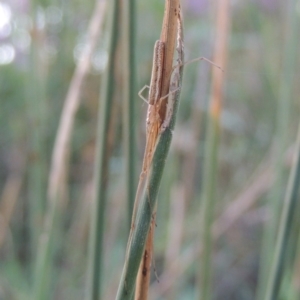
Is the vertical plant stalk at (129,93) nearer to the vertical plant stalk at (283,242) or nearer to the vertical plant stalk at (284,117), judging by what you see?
the vertical plant stalk at (283,242)

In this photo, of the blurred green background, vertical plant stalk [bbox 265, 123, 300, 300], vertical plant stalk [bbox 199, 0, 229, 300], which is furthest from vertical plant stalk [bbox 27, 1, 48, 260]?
vertical plant stalk [bbox 265, 123, 300, 300]

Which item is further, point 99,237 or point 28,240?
point 28,240

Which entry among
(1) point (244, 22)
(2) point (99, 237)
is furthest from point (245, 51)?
(2) point (99, 237)

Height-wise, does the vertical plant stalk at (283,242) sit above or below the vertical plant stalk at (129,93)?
below

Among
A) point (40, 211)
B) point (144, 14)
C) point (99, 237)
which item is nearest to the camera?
point (99, 237)

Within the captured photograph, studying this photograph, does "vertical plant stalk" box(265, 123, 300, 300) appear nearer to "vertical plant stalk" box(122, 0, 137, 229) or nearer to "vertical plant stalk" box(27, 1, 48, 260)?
"vertical plant stalk" box(122, 0, 137, 229)

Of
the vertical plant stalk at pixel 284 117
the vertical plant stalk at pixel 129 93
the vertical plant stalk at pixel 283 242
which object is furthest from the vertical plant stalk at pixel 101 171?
the vertical plant stalk at pixel 284 117

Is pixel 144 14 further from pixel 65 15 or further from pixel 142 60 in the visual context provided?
pixel 65 15
